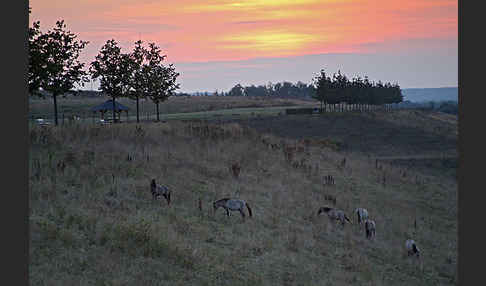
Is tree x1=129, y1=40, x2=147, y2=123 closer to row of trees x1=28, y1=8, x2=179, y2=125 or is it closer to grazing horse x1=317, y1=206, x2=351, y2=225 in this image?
row of trees x1=28, y1=8, x2=179, y2=125

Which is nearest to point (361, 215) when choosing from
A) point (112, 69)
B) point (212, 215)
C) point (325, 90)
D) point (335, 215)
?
point (335, 215)

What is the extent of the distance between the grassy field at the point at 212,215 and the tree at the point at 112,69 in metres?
13.7

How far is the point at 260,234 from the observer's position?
56.2 ft

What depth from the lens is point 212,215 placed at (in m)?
18.3

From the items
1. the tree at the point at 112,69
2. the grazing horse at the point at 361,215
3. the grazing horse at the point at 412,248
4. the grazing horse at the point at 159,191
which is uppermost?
the tree at the point at 112,69

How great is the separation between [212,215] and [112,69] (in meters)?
33.2

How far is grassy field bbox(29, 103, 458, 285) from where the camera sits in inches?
517

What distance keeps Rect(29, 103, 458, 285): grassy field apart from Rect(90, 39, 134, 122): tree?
541 inches

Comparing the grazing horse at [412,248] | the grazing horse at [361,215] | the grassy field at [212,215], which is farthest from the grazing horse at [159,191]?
the grazing horse at [412,248]

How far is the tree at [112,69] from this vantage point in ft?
158

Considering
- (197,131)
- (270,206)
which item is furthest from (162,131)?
(270,206)

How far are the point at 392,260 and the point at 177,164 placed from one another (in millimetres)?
12236

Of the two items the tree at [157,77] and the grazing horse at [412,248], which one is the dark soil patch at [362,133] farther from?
the grazing horse at [412,248]

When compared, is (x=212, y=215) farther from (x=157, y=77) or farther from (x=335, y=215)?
(x=157, y=77)
